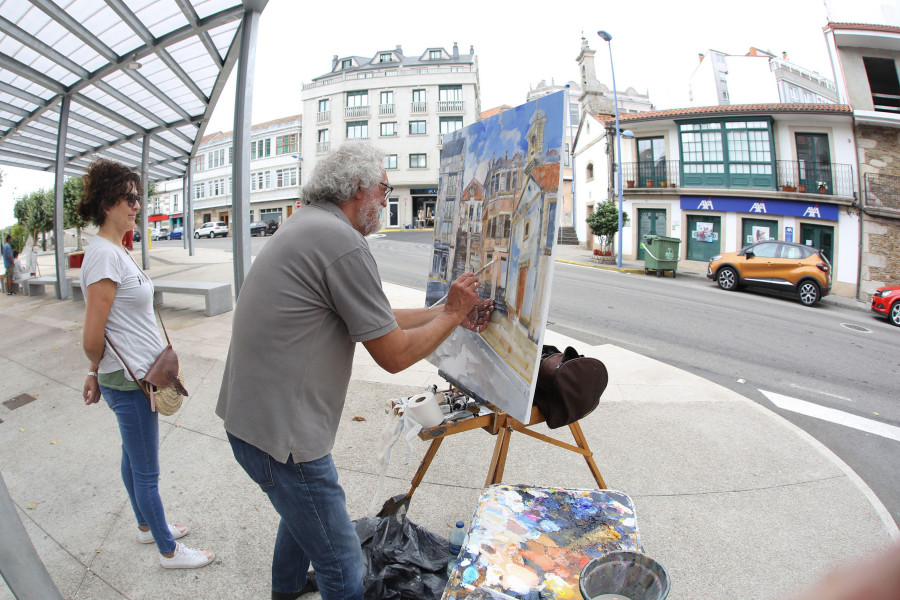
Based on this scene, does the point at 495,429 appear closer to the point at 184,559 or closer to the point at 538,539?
the point at 538,539

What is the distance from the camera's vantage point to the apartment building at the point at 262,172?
1802 inches

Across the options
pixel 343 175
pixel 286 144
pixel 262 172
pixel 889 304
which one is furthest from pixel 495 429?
pixel 262 172

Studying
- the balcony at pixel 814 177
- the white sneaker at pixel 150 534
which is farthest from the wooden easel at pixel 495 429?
the balcony at pixel 814 177

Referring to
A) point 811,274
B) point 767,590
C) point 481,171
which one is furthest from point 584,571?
point 811,274

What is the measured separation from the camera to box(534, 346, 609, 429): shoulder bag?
237 centimetres

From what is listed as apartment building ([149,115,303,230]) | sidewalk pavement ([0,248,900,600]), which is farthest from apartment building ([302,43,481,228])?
sidewalk pavement ([0,248,900,600])

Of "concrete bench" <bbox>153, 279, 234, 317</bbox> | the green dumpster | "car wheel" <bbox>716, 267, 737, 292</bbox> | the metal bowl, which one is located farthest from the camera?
the green dumpster

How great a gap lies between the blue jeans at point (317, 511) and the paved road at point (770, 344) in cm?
342

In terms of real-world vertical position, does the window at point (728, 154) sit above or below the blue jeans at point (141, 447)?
above

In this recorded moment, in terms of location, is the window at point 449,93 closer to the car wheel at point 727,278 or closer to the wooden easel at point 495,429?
the car wheel at point 727,278

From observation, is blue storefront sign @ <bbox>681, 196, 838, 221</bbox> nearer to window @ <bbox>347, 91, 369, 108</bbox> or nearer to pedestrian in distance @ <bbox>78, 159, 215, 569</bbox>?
pedestrian in distance @ <bbox>78, 159, 215, 569</bbox>

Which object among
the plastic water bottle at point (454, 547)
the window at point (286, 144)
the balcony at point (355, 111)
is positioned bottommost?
the plastic water bottle at point (454, 547)

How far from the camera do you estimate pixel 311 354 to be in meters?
1.63

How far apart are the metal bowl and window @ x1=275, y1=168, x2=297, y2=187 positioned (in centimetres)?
4780
